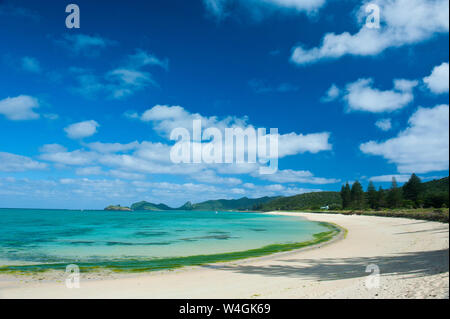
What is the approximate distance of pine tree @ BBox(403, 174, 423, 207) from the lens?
101m

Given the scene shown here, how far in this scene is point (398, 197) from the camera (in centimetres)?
10394

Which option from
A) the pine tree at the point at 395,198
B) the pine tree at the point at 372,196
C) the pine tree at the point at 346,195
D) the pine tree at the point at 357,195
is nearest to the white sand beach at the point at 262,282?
the pine tree at the point at 395,198

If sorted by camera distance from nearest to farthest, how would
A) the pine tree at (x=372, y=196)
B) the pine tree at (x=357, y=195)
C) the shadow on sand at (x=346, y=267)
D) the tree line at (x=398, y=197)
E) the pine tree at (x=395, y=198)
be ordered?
1. the shadow on sand at (x=346, y=267)
2. the tree line at (x=398, y=197)
3. the pine tree at (x=395, y=198)
4. the pine tree at (x=372, y=196)
5. the pine tree at (x=357, y=195)

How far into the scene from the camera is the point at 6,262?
2075 centimetres

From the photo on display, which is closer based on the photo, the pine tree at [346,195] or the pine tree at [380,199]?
the pine tree at [380,199]

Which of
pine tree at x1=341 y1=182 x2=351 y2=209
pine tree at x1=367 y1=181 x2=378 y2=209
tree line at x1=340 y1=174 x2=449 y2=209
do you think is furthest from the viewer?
pine tree at x1=341 y1=182 x2=351 y2=209

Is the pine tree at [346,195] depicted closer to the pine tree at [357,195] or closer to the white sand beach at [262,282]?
the pine tree at [357,195]

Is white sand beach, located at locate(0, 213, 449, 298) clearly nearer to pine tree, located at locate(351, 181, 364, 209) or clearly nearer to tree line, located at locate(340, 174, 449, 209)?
tree line, located at locate(340, 174, 449, 209)

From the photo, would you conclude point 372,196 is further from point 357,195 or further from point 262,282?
point 262,282

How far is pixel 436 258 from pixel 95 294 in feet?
59.2

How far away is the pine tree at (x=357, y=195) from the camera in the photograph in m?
134

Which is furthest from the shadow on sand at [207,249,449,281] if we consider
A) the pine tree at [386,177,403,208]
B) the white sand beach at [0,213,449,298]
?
the pine tree at [386,177,403,208]

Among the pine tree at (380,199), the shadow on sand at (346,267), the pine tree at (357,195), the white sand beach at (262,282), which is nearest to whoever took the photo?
the white sand beach at (262,282)
